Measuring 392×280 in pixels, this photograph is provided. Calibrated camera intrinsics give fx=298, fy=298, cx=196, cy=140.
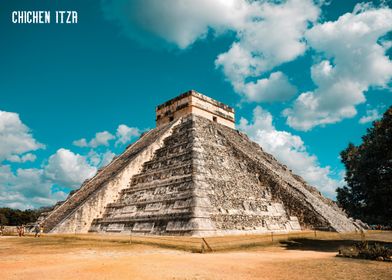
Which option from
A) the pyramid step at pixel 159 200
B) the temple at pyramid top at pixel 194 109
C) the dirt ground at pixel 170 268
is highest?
the temple at pyramid top at pixel 194 109

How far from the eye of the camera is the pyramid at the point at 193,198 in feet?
41.9

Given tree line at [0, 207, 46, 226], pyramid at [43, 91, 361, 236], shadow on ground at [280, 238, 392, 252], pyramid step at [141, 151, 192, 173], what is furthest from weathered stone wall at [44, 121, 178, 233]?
tree line at [0, 207, 46, 226]

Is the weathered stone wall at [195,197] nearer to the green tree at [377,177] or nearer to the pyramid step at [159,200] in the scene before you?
the pyramid step at [159,200]

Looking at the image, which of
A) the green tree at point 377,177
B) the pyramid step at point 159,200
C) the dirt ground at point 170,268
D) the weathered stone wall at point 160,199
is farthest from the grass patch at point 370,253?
the pyramid step at point 159,200

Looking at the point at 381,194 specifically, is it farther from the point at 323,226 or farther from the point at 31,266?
the point at 31,266

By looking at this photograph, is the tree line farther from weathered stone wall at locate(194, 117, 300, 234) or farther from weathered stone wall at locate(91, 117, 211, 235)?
weathered stone wall at locate(194, 117, 300, 234)

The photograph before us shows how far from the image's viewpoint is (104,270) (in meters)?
5.90

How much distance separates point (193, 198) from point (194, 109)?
1169 cm

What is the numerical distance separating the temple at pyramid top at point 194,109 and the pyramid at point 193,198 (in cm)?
260

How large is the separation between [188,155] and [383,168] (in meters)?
8.71

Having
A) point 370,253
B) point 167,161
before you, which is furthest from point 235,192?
point 370,253

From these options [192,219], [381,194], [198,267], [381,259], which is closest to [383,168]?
[381,194]

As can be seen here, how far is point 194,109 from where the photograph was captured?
23.1 m

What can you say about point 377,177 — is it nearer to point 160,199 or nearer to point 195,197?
point 195,197
